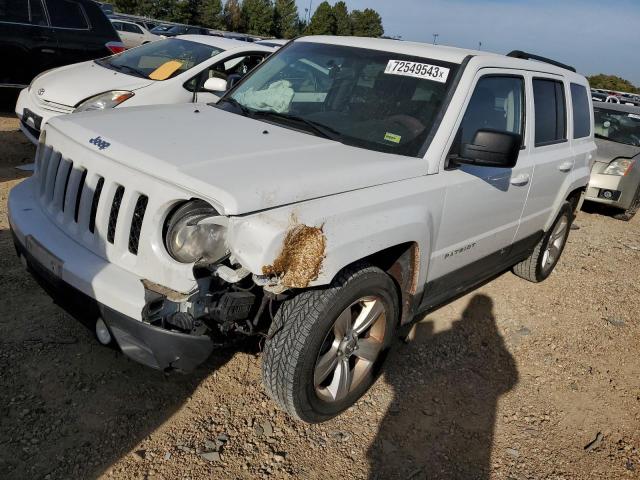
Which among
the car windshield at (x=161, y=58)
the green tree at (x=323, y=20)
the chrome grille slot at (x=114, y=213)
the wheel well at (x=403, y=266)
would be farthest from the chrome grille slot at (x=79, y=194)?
the green tree at (x=323, y=20)

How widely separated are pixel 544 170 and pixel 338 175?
2.20 meters

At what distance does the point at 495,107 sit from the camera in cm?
353

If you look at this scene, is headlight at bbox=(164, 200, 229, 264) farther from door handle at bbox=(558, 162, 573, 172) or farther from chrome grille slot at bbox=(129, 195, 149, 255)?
door handle at bbox=(558, 162, 573, 172)

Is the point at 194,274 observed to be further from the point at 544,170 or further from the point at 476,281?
the point at 544,170

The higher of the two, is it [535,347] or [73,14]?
[73,14]

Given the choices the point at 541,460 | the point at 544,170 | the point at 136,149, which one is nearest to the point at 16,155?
the point at 136,149

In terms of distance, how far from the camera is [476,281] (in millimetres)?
3883

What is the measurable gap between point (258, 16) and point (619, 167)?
49.4 m

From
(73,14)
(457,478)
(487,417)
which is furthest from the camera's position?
(73,14)

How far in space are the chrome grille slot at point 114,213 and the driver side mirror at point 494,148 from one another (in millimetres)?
1807

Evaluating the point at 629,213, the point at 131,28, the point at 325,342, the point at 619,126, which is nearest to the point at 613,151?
the point at 619,126

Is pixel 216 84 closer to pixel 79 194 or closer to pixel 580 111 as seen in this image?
pixel 79 194

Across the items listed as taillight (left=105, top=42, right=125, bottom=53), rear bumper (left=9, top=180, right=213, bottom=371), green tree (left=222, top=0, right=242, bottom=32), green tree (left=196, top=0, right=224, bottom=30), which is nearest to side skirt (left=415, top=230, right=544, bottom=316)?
rear bumper (left=9, top=180, right=213, bottom=371)

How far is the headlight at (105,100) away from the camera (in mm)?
5809
